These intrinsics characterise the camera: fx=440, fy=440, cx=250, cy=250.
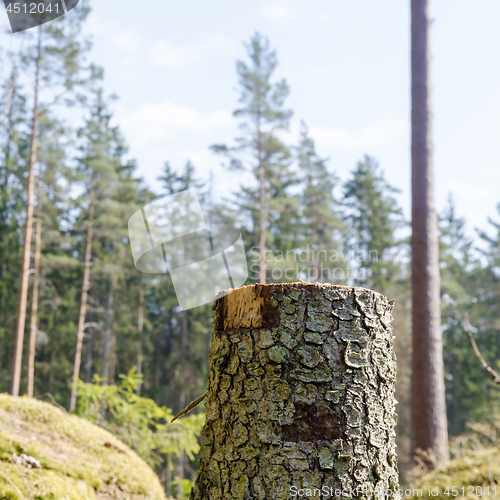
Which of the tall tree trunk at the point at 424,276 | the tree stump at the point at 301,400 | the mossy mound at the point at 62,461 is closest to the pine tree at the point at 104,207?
the tall tree trunk at the point at 424,276

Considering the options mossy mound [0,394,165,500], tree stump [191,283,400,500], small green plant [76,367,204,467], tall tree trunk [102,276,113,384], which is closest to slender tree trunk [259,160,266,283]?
tall tree trunk [102,276,113,384]

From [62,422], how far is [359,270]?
18.2m

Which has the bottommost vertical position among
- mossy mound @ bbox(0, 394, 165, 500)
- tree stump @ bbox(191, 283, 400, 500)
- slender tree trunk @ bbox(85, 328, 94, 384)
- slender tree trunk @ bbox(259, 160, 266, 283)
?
slender tree trunk @ bbox(85, 328, 94, 384)

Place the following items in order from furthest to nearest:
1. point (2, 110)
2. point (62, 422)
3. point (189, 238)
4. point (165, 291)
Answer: point (165, 291) → point (2, 110) → point (62, 422) → point (189, 238)

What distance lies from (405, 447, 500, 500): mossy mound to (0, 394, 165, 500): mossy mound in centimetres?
191

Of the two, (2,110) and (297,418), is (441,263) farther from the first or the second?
(297,418)

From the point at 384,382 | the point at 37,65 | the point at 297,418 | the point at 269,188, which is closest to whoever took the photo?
the point at 297,418

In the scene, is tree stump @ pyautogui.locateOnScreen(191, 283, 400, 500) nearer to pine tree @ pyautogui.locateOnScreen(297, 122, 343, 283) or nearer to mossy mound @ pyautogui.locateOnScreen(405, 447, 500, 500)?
mossy mound @ pyautogui.locateOnScreen(405, 447, 500, 500)

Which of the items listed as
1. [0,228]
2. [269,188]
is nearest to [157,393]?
[0,228]

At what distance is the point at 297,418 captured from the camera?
4.69 ft

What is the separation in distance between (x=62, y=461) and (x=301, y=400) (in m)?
1.69

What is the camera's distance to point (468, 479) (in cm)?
302

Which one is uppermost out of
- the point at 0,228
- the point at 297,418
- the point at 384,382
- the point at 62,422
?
the point at 0,228

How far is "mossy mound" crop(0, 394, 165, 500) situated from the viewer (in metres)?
2.10
